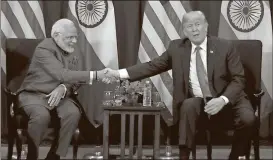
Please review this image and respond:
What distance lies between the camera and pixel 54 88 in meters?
3.82

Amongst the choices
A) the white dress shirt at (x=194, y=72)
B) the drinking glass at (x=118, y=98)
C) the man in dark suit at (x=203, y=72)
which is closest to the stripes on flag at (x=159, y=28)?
the man in dark suit at (x=203, y=72)

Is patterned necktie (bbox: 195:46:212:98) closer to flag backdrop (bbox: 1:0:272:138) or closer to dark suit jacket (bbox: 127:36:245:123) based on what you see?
dark suit jacket (bbox: 127:36:245:123)

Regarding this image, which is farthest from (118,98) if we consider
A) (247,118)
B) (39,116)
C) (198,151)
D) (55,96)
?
(198,151)

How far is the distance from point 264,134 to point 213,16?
1446 mm

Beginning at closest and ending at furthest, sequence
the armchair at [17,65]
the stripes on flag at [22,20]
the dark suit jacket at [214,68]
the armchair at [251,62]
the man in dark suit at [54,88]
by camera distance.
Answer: the man in dark suit at [54,88] < the dark suit jacket at [214,68] < the armchair at [17,65] < the armchair at [251,62] < the stripes on flag at [22,20]

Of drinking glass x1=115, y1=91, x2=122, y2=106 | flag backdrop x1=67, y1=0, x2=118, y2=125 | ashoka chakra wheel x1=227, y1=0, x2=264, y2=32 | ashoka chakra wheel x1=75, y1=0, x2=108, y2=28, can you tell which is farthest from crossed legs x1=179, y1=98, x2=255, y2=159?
ashoka chakra wheel x1=75, y1=0, x2=108, y2=28

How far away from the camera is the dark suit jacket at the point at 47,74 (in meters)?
3.75

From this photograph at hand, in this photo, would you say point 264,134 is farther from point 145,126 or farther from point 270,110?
point 145,126

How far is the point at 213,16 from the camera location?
474 centimetres

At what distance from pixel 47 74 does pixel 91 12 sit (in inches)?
42.9

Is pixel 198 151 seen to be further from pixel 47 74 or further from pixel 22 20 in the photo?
pixel 22 20

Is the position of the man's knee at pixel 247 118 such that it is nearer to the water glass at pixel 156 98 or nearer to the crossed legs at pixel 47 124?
the water glass at pixel 156 98

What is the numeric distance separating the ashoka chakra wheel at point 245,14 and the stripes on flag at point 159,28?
50 cm

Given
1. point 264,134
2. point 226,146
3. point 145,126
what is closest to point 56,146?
point 145,126
